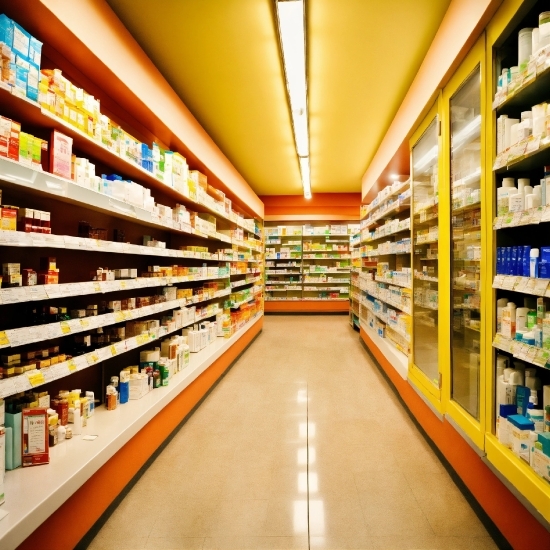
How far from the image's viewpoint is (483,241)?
2260 millimetres

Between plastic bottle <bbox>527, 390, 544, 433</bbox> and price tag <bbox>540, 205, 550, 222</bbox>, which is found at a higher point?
price tag <bbox>540, 205, 550, 222</bbox>

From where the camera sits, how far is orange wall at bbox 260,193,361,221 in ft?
37.9

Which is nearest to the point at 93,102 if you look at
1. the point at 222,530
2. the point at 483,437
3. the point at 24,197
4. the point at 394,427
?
the point at 24,197

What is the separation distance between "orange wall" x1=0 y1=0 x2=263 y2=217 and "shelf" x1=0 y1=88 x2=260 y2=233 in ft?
1.73

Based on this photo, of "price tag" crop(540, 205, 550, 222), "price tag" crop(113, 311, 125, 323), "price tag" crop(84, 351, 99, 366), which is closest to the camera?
"price tag" crop(540, 205, 550, 222)

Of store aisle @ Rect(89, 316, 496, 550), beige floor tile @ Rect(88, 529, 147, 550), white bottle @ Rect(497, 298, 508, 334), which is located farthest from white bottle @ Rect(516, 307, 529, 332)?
beige floor tile @ Rect(88, 529, 147, 550)

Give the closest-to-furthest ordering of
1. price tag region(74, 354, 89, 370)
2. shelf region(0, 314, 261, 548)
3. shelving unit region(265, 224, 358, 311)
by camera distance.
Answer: shelf region(0, 314, 261, 548) → price tag region(74, 354, 89, 370) → shelving unit region(265, 224, 358, 311)

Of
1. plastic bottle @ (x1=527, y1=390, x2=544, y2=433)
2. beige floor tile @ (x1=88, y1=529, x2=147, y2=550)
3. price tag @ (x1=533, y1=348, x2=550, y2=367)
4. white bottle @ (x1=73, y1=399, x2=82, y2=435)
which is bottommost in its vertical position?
beige floor tile @ (x1=88, y1=529, x2=147, y2=550)

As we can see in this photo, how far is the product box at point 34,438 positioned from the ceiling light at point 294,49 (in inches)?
124

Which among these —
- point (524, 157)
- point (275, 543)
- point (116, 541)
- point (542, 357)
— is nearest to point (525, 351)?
point (542, 357)

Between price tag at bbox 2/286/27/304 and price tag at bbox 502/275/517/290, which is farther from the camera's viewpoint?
price tag at bbox 502/275/517/290

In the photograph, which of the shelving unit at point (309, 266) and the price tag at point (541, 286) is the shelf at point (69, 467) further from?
the shelving unit at point (309, 266)

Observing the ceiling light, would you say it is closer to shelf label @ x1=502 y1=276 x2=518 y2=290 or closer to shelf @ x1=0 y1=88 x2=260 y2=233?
shelf @ x1=0 y1=88 x2=260 y2=233

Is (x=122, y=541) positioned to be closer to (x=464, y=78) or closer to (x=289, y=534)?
(x=289, y=534)
